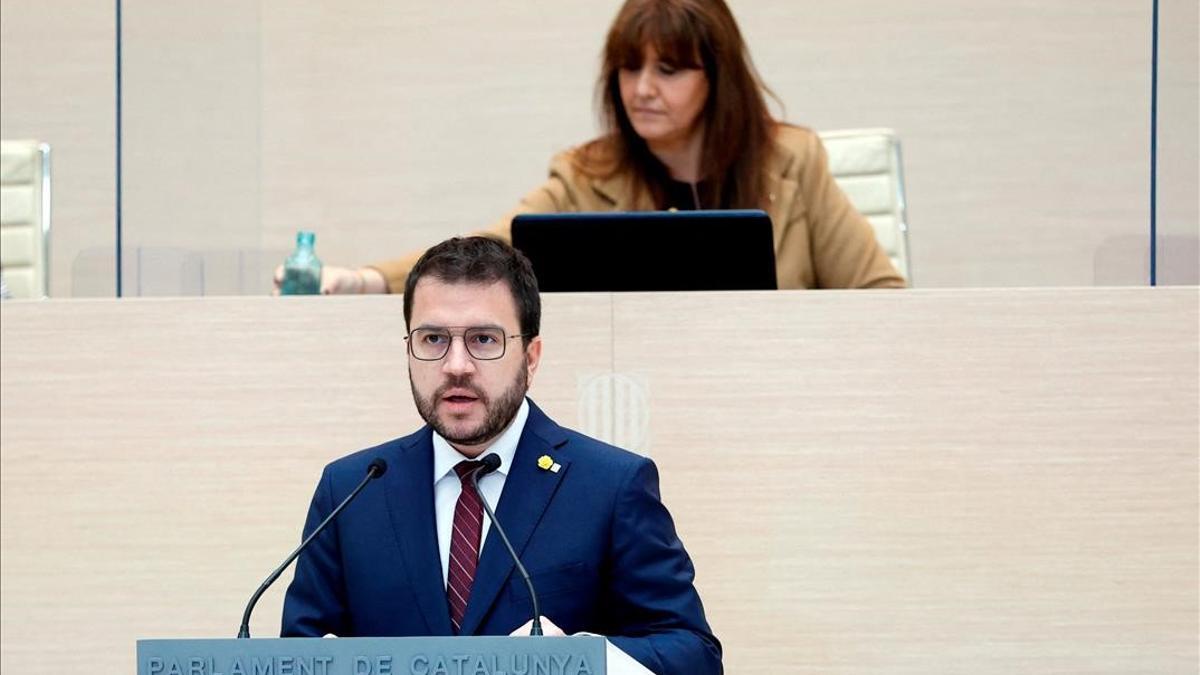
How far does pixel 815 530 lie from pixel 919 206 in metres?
2.46

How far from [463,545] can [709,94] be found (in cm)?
179

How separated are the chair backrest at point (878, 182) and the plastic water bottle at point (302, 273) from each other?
1.59 m

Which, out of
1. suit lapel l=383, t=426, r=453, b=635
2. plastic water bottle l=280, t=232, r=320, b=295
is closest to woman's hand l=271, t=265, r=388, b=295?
plastic water bottle l=280, t=232, r=320, b=295

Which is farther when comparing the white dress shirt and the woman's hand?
the woman's hand

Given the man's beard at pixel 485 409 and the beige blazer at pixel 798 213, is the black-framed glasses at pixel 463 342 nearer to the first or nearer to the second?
the man's beard at pixel 485 409

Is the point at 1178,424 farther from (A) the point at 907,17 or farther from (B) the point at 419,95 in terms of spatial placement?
(B) the point at 419,95

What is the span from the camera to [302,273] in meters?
3.31

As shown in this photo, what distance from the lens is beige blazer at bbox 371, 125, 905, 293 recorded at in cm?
373

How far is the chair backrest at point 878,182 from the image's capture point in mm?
4438

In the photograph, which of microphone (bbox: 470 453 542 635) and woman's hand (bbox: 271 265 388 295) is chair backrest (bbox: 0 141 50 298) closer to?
woman's hand (bbox: 271 265 388 295)

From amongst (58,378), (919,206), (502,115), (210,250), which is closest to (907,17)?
(919,206)

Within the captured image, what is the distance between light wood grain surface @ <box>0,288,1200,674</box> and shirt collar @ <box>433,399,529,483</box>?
0.78 meters

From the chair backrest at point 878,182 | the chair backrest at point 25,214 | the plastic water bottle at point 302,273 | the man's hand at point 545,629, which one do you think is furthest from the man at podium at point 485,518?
the chair backrest at point 878,182

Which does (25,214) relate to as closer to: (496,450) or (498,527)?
(496,450)
